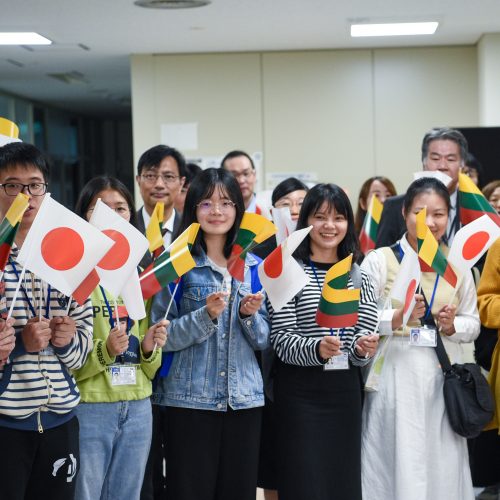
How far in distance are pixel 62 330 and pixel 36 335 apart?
0.39 ft

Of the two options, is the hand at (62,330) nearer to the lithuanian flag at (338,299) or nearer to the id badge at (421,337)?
the lithuanian flag at (338,299)

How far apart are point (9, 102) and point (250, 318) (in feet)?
27.9

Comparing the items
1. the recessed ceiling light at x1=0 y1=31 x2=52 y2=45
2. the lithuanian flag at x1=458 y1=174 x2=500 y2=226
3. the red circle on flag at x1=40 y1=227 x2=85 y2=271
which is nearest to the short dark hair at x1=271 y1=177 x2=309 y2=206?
the lithuanian flag at x1=458 y1=174 x2=500 y2=226

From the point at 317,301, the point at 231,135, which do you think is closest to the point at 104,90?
the point at 231,135

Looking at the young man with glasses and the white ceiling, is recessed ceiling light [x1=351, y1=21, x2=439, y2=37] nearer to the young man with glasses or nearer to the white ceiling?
the white ceiling

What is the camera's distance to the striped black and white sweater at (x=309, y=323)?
125 inches

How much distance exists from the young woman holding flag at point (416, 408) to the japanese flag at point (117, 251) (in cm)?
104

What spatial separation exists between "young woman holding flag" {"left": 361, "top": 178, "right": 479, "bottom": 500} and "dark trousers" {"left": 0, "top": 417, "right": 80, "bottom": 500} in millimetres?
1266

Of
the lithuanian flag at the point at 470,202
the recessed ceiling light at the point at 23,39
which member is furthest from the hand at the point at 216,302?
the recessed ceiling light at the point at 23,39

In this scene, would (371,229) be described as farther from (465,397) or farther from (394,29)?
(394,29)

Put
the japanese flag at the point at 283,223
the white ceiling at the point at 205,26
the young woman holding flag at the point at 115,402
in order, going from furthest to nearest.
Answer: the white ceiling at the point at 205,26 < the japanese flag at the point at 283,223 < the young woman holding flag at the point at 115,402

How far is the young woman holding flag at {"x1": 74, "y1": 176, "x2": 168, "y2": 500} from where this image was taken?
112 inches

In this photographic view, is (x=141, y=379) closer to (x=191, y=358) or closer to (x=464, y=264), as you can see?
(x=191, y=358)

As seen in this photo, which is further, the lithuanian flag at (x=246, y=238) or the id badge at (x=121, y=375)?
the lithuanian flag at (x=246, y=238)
